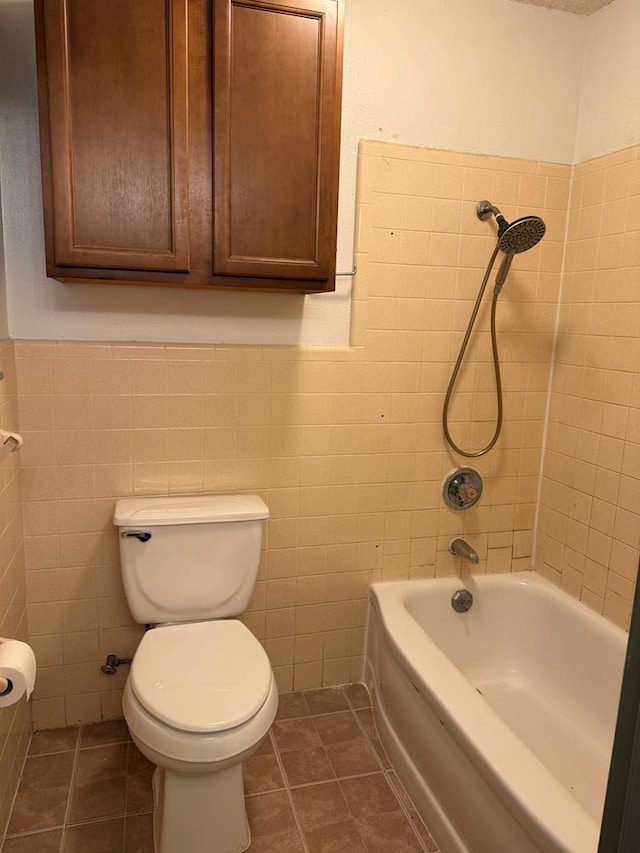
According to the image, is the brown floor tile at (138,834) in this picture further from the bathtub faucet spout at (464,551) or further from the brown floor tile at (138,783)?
the bathtub faucet spout at (464,551)

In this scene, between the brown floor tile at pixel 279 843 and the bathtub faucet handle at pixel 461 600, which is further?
the bathtub faucet handle at pixel 461 600

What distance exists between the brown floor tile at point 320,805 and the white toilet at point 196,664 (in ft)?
0.62

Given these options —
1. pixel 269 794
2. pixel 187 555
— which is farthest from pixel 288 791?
pixel 187 555

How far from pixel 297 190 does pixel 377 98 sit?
546mm

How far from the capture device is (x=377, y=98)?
195 cm

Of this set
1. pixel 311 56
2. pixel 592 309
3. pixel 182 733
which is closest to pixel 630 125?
pixel 592 309

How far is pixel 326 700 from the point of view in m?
2.21

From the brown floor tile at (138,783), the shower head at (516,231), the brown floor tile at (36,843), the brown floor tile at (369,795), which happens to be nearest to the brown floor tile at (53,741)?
the brown floor tile at (138,783)

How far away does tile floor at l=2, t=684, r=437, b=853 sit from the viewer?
1614 millimetres

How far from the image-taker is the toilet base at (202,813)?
149 centimetres

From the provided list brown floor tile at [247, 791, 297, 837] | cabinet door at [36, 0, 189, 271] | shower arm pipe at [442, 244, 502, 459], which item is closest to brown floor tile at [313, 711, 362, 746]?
brown floor tile at [247, 791, 297, 837]

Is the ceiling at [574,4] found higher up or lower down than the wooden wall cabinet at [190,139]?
higher up

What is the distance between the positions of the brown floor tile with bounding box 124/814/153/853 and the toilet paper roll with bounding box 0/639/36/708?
0.71 m

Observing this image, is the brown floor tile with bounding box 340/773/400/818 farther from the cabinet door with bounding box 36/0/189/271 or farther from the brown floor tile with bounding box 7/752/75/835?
the cabinet door with bounding box 36/0/189/271
